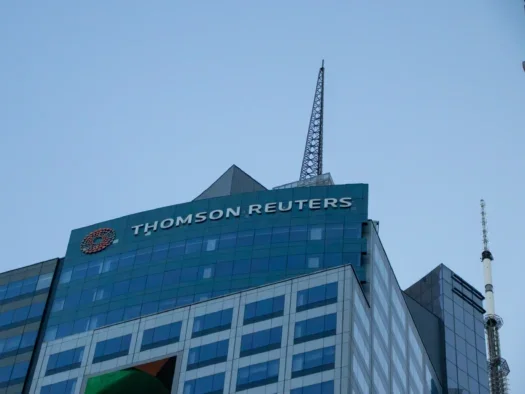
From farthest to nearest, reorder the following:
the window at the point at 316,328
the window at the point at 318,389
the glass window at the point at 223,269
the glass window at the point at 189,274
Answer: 1. the glass window at the point at 189,274
2. the glass window at the point at 223,269
3. the window at the point at 316,328
4. the window at the point at 318,389

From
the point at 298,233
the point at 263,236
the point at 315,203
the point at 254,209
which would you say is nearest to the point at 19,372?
the point at 263,236

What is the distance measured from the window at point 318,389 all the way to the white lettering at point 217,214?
41185mm

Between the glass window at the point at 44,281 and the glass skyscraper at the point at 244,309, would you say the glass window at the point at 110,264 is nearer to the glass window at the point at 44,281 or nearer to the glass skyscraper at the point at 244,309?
the glass skyscraper at the point at 244,309

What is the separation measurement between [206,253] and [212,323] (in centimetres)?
2307

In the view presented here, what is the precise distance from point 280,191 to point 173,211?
1463 centimetres

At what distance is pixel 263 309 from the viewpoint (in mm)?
134500

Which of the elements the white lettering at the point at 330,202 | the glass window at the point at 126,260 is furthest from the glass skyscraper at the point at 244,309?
the glass window at the point at 126,260

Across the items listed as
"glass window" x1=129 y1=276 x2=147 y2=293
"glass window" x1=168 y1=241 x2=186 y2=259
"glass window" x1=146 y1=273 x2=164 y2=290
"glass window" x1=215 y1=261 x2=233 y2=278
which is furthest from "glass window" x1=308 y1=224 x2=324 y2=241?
"glass window" x1=129 y1=276 x2=147 y2=293

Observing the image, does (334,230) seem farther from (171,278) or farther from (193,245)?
(171,278)

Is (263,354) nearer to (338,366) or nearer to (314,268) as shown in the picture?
(338,366)

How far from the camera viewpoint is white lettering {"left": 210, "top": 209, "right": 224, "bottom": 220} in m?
162

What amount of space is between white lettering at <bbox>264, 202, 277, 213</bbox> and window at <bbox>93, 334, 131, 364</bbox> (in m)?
27.4

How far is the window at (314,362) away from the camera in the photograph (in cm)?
12612

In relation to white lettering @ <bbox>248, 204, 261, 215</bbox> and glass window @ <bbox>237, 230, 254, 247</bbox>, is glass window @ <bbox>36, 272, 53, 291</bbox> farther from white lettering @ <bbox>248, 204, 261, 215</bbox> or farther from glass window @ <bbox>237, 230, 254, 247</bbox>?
white lettering @ <bbox>248, 204, 261, 215</bbox>
